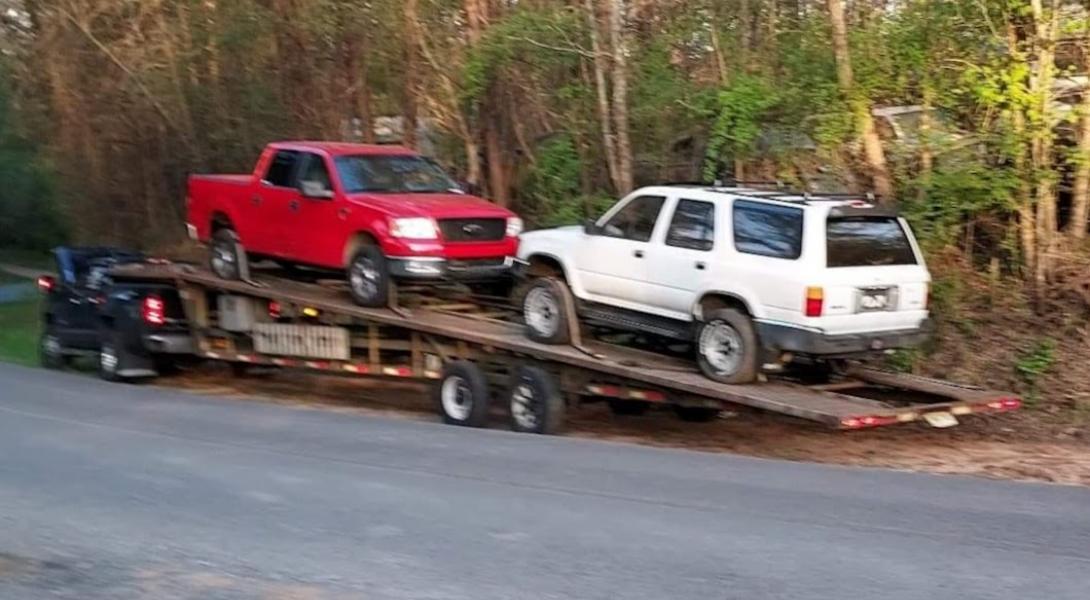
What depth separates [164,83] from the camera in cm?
2883

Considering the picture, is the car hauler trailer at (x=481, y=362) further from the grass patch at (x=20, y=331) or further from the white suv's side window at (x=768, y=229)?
the grass patch at (x=20, y=331)

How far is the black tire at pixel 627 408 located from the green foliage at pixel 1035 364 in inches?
151

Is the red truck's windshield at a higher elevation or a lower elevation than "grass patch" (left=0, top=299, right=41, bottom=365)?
higher

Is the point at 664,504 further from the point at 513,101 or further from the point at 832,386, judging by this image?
the point at 513,101

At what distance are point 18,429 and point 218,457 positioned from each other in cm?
311

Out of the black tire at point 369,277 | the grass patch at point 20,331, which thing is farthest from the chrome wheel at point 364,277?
the grass patch at point 20,331

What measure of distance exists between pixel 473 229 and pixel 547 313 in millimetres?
1639

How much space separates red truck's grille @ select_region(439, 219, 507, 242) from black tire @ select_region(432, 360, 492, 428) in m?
1.39

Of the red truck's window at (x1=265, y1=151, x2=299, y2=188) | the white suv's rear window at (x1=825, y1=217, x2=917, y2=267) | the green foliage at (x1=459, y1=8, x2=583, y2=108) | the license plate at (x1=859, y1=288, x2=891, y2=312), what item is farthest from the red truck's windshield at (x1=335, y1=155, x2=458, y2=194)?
the license plate at (x1=859, y1=288, x2=891, y2=312)

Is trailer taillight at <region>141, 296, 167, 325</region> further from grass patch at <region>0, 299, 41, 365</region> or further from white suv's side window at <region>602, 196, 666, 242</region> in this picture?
white suv's side window at <region>602, 196, 666, 242</region>

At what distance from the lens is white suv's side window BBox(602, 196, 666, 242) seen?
1327 centimetres

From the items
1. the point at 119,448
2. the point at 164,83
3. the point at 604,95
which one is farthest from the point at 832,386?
the point at 164,83

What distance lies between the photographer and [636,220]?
13.4 m

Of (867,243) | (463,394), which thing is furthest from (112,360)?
(867,243)
